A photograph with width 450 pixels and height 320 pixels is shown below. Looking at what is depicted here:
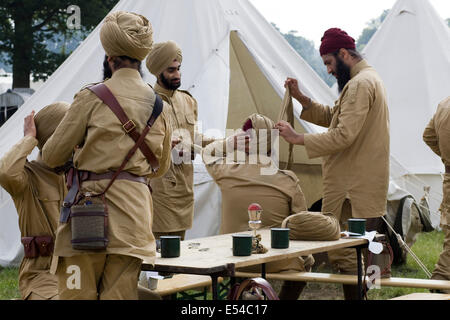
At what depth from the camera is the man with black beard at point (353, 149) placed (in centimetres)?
470

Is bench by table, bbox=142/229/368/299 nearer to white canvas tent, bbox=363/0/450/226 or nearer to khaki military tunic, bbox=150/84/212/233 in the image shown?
khaki military tunic, bbox=150/84/212/233

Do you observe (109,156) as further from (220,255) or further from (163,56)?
(163,56)

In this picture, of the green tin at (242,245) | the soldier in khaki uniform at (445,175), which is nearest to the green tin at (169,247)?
the green tin at (242,245)

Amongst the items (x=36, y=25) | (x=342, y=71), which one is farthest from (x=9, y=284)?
(x=36, y=25)

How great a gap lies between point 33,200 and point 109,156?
2.58 feet

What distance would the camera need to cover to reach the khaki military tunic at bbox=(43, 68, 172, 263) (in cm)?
293

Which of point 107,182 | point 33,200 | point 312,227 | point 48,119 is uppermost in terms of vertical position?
point 48,119

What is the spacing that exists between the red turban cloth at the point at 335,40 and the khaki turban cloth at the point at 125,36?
2003 mm

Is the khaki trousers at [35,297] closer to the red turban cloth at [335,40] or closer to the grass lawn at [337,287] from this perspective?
the grass lawn at [337,287]

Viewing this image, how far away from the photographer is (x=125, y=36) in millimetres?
3000

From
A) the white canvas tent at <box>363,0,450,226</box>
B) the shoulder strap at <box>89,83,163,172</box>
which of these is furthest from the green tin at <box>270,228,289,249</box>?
the white canvas tent at <box>363,0,450,226</box>

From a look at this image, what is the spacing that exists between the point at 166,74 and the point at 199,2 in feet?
9.24
